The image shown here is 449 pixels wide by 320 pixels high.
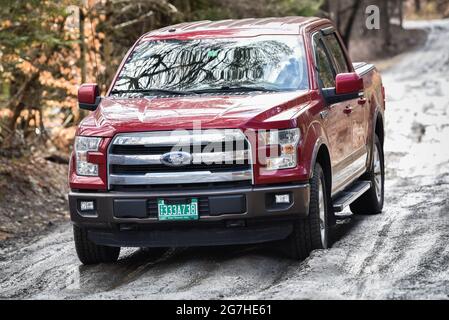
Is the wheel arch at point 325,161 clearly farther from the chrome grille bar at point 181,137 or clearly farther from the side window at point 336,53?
the side window at point 336,53

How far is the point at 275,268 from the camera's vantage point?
8.24m

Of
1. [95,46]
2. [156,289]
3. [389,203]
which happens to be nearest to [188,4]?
[95,46]

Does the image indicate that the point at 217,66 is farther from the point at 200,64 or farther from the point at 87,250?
the point at 87,250

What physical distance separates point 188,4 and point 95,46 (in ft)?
11.1

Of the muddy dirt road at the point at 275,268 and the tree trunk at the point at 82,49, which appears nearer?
the muddy dirt road at the point at 275,268

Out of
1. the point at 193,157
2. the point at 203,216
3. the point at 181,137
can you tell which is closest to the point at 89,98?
the point at 181,137

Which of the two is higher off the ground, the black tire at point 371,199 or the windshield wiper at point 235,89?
the windshield wiper at point 235,89

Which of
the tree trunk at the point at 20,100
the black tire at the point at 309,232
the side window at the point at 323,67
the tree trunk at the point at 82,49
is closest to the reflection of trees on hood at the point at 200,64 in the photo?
the side window at the point at 323,67

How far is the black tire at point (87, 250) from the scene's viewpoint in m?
8.77

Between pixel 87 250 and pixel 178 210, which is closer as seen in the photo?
pixel 178 210

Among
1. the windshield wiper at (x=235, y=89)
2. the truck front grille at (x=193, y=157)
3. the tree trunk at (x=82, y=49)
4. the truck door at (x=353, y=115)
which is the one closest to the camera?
the truck front grille at (x=193, y=157)

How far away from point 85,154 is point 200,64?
4.93ft

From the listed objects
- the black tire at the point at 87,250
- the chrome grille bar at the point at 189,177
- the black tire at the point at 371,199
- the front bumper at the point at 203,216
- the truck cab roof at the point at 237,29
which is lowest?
the black tire at the point at 371,199

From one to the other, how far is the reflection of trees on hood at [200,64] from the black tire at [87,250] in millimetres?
1395
